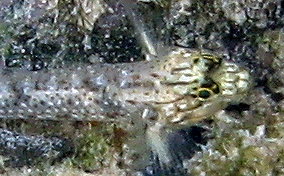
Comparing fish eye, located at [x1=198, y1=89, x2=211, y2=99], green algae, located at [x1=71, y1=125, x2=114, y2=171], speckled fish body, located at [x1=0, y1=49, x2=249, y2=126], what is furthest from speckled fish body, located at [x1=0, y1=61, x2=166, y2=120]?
fish eye, located at [x1=198, y1=89, x2=211, y2=99]

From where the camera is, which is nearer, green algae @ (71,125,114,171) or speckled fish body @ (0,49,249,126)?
speckled fish body @ (0,49,249,126)

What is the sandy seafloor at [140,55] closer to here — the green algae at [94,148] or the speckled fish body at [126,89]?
the green algae at [94,148]

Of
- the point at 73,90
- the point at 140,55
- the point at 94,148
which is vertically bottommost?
the point at 94,148

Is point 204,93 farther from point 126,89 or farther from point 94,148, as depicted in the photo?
point 94,148

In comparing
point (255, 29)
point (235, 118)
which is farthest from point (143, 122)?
point (255, 29)

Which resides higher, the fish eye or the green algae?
the fish eye

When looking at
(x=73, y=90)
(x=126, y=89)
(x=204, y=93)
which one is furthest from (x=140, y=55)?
(x=204, y=93)

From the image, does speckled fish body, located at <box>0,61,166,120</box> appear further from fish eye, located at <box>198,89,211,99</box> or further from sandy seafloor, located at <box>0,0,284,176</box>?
fish eye, located at <box>198,89,211,99</box>

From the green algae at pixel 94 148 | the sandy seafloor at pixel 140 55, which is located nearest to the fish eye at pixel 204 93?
the sandy seafloor at pixel 140 55

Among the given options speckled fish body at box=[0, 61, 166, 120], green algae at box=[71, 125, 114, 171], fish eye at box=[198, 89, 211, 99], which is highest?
fish eye at box=[198, 89, 211, 99]

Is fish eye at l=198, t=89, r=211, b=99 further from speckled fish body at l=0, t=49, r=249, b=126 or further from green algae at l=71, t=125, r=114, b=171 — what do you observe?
green algae at l=71, t=125, r=114, b=171
